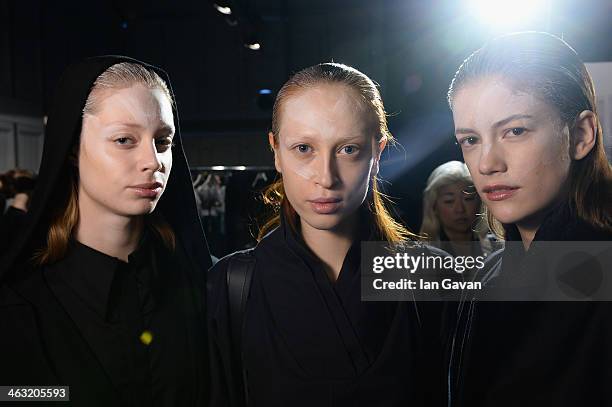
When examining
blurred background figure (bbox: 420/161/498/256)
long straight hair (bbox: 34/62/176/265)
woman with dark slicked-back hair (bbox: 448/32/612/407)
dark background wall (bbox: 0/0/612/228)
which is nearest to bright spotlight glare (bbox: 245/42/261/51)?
dark background wall (bbox: 0/0/612/228)

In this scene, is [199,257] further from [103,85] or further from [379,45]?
[379,45]

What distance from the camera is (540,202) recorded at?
4.07ft

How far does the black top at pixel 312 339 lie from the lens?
1264 mm

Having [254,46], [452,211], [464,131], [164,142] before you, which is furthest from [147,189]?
[254,46]

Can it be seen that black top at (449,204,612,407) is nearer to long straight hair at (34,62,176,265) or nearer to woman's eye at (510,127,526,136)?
woman's eye at (510,127,526,136)

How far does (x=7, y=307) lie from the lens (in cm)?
130

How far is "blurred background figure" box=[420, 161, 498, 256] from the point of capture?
2111 mm

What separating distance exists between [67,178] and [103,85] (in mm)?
252

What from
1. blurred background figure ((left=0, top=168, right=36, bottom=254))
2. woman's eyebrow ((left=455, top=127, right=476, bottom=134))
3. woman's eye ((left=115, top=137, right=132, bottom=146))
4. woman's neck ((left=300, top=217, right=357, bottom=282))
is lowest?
woman's neck ((left=300, top=217, right=357, bottom=282))

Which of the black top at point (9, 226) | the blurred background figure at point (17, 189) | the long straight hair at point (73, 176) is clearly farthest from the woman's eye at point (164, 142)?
the blurred background figure at point (17, 189)

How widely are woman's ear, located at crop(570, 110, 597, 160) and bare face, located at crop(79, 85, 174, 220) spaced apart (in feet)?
2.92

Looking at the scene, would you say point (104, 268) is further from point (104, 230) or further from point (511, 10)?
point (511, 10)

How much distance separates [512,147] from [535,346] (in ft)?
1.38
